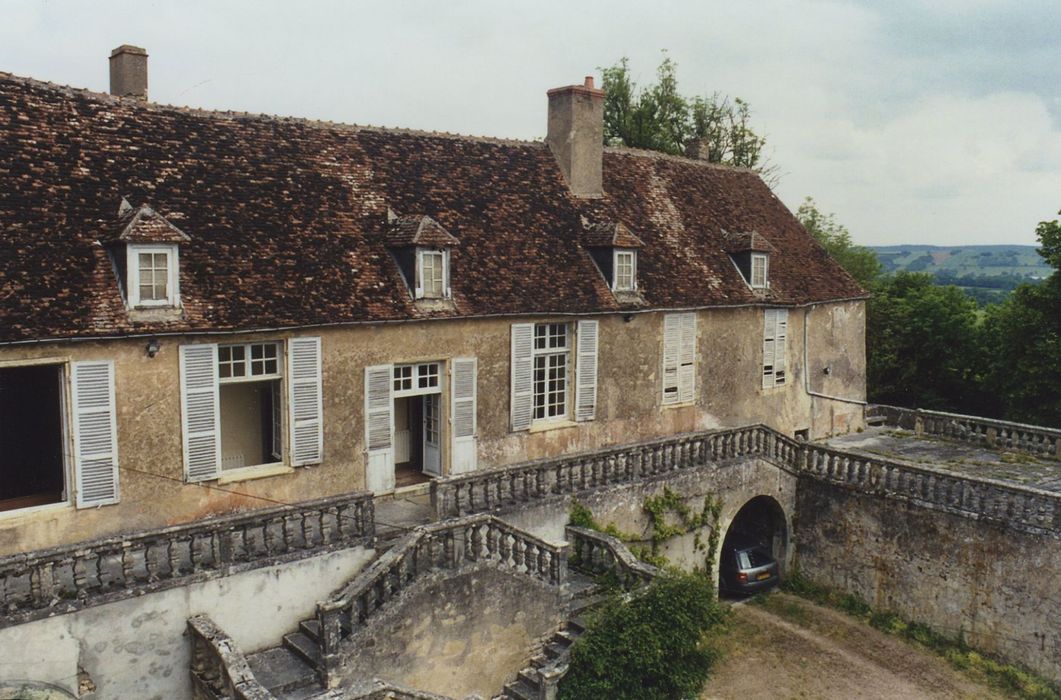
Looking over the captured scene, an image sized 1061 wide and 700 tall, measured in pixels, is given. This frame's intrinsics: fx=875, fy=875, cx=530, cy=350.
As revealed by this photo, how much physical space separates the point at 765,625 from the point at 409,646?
979 cm

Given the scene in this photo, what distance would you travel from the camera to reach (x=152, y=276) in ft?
44.5

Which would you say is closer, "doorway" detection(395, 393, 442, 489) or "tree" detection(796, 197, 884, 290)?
"doorway" detection(395, 393, 442, 489)

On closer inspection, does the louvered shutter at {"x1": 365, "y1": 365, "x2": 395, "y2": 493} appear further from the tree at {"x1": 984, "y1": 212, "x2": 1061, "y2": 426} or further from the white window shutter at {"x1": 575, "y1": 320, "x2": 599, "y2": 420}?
the tree at {"x1": 984, "y1": 212, "x2": 1061, "y2": 426}

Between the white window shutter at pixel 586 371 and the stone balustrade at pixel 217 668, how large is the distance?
950 centimetres

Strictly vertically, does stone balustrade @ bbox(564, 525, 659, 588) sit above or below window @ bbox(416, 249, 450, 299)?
below

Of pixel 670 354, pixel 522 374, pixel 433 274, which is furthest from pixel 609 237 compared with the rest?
pixel 433 274

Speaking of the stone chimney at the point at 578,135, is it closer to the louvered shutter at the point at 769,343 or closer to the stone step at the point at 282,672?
the louvered shutter at the point at 769,343

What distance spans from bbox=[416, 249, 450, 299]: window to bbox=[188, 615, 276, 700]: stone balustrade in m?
7.10

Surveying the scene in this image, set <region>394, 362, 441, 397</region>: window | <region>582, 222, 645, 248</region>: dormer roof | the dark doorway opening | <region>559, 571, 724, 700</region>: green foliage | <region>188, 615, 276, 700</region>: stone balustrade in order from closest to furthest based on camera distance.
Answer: <region>188, 615, 276, 700</region>: stone balustrade, <region>559, 571, 724, 700</region>: green foliage, the dark doorway opening, <region>394, 362, 441, 397</region>: window, <region>582, 222, 645, 248</region>: dormer roof

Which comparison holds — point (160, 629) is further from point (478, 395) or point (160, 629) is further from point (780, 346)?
point (780, 346)

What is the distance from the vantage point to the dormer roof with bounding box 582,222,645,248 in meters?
19.8

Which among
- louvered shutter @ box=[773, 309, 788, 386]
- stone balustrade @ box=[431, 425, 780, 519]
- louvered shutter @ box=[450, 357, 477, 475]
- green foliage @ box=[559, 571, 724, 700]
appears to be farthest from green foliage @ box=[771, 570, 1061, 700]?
louvered shutter @ box=[450, 357, 477, 475]

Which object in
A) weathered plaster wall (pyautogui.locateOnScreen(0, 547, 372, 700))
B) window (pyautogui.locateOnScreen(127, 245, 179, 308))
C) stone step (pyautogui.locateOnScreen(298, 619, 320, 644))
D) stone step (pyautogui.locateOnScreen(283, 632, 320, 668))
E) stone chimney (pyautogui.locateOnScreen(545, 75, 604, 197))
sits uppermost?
stone chimney (pyautogui.locateOnScreen(545, 75, 604, 197))

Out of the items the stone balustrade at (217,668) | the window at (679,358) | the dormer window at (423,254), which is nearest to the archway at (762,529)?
the window at (679,358)
